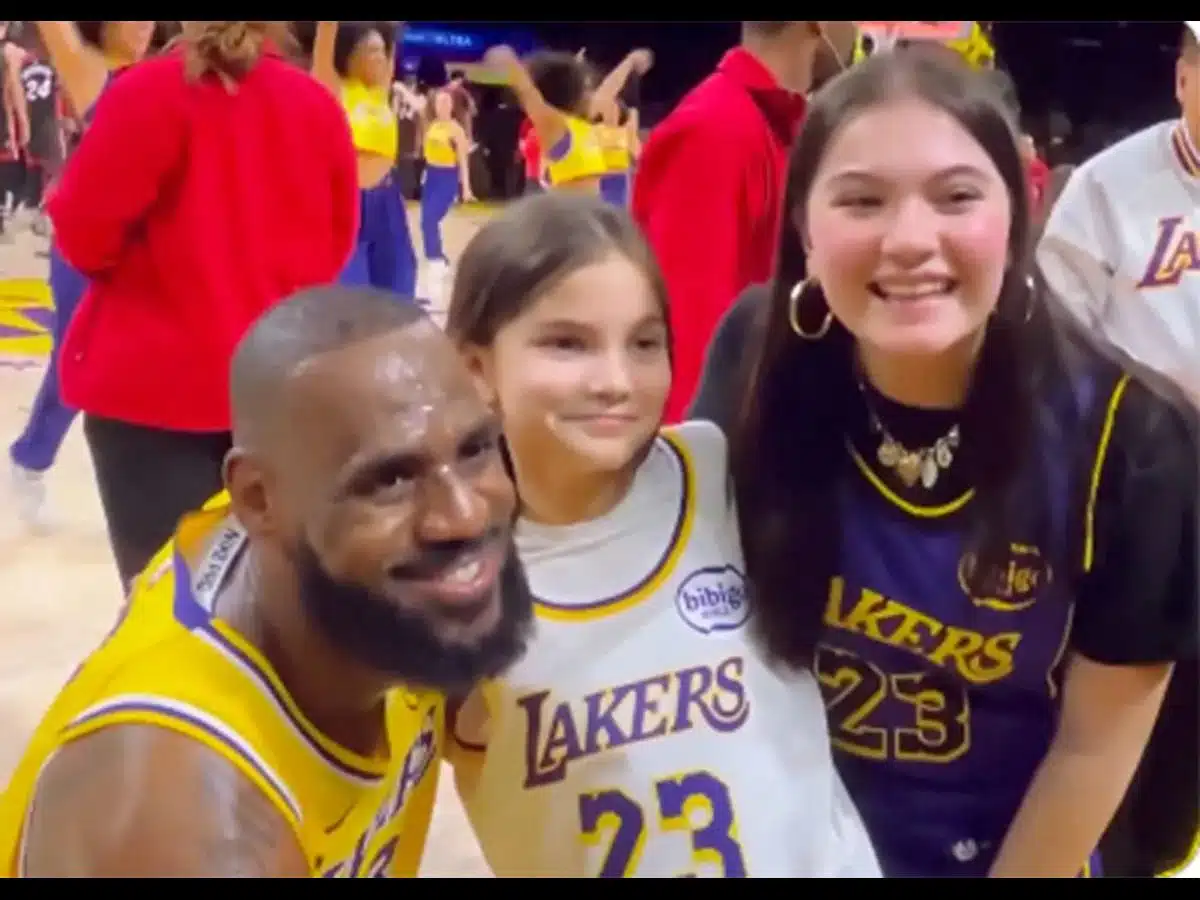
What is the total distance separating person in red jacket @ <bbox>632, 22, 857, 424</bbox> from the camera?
178 cm

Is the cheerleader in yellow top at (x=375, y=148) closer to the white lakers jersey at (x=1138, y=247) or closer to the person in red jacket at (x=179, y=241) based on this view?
the person in red jacket at (x=179, y=241)

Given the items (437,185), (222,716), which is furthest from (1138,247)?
(437,185)

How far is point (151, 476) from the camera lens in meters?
1.72

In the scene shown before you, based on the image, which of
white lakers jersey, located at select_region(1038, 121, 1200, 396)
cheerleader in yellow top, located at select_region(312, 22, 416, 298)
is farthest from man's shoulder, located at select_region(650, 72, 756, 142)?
cheerleader in yellow top, located at select_region(312, 22, 416, 298)

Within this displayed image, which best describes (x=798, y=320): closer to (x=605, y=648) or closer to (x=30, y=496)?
(x=605, y=648)

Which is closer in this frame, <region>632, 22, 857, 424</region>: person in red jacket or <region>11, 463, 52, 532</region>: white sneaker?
<region>632, 22, 857, 424</region>: person in red jacket

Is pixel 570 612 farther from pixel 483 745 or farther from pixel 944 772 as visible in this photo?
pixel 944 772

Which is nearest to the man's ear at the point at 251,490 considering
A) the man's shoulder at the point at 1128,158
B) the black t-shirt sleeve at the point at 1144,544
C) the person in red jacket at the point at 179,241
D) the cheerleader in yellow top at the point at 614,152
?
the black t-shirt sleeve at the point at 1144,544

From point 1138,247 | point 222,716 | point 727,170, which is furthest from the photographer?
point 727,170

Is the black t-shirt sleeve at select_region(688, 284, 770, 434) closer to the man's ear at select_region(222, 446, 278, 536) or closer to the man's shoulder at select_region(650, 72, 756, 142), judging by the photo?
the man's ear at select_region(222, 446, 278, 536)

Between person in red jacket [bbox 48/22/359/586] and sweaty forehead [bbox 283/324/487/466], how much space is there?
925mm

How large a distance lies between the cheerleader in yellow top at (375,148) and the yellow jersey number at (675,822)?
6.87 feet

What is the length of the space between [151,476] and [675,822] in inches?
38.3
